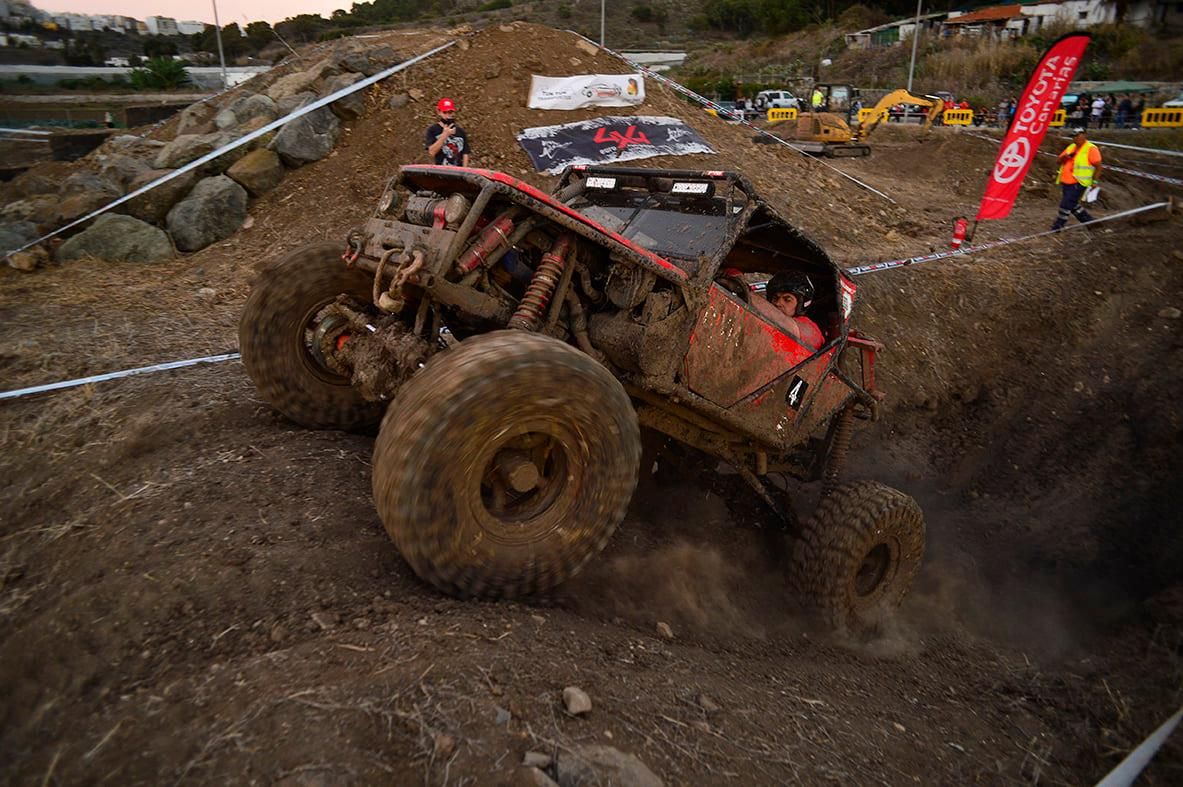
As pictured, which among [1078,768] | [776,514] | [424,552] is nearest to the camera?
[424,552]

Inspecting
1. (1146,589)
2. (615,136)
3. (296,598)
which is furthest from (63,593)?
(615,136)

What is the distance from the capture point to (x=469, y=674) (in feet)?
8.54

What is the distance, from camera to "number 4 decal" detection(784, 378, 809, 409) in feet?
14.5

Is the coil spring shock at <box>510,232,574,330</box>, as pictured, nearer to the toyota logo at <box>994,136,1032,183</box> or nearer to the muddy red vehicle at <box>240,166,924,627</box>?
the muddy red vehicle at <box>240,166,924,627</box>

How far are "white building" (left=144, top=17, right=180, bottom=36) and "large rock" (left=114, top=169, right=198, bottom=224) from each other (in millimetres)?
35424

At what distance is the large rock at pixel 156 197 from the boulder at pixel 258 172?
1.92 feet

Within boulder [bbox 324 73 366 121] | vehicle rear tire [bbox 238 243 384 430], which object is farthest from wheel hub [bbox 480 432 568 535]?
boulder [bbox 324 73 366 121]

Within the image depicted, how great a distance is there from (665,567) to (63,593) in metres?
3.04

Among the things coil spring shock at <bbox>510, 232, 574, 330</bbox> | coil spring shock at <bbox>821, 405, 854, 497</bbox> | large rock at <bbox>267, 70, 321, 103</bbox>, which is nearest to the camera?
coil spring shock at <bbox>510, 232, 574, 330</bbox>

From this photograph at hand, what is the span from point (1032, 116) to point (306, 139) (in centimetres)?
1071

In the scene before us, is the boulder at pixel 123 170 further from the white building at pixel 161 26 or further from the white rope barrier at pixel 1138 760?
the white building at pixel 161 26

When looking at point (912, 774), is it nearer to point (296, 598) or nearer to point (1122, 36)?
point (296, 598)

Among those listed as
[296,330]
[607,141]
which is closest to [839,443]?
[296,330]

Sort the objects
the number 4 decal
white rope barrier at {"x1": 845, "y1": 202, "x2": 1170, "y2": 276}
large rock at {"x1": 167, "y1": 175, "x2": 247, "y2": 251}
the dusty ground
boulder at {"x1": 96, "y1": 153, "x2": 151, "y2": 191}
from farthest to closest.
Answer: boulder at {"x1": 96, "y1": 153, "x2": 151, "y2": 191}
large rock at {"x1": 167, "y1": 175, "x2": 247, "y2": 251}
white rope barrier at {"x1": 845, "y1": 202, "x2": 1170, "y2": 276}
the number 4 decal
the dusty ground
